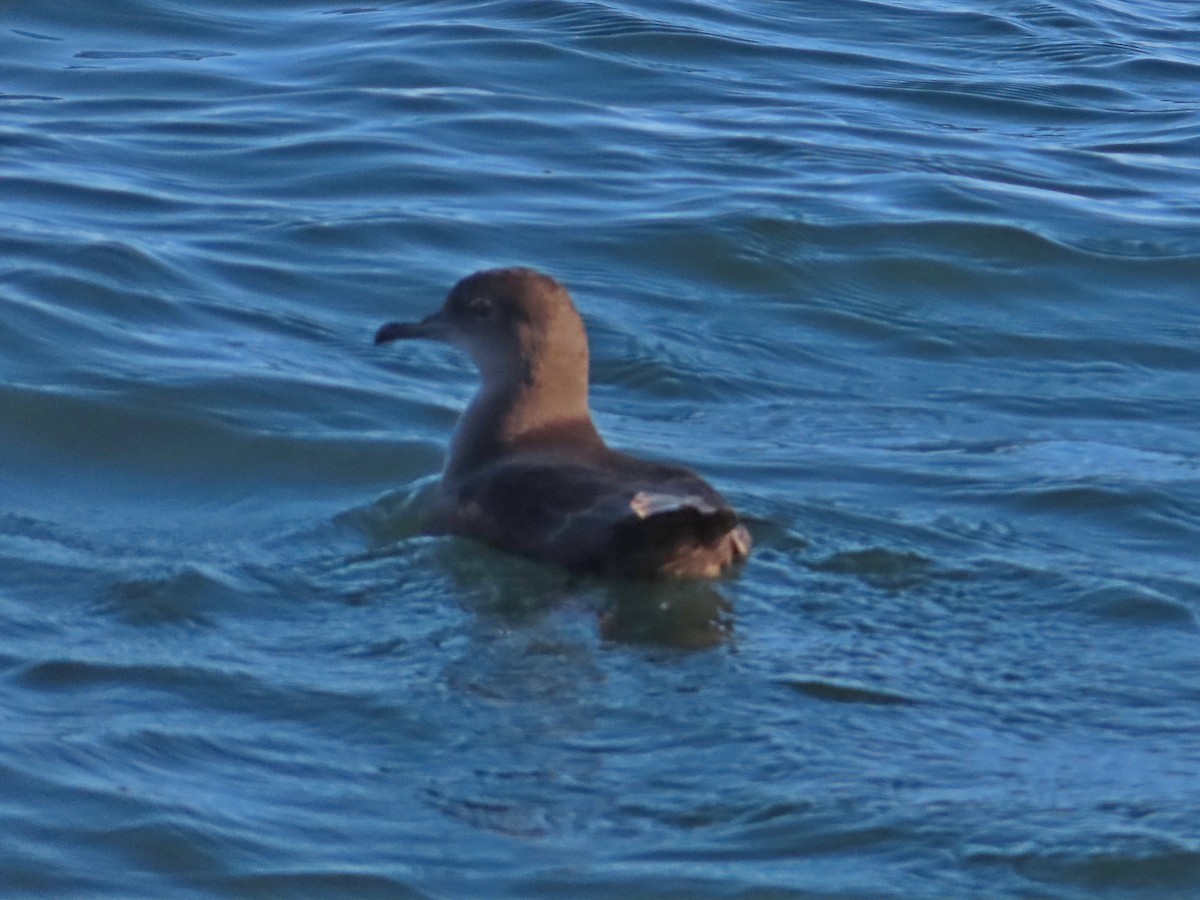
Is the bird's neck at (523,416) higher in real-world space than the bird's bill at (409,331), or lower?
lower

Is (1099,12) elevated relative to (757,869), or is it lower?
elevated

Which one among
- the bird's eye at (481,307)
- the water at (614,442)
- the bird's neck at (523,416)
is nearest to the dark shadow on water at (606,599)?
the water at (614,442)

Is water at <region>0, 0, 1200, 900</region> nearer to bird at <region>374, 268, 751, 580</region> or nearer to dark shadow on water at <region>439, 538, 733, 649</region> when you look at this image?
dark shadow on water at <region>439, 538, 733, 649</region>

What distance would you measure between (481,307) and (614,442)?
956 millimetres

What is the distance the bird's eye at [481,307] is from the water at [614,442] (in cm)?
64

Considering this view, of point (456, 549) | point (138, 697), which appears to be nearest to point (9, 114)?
point (456, 549)

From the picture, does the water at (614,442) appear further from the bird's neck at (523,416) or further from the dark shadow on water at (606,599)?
the bird's neck at (523,416)

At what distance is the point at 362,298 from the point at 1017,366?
3.22 metres

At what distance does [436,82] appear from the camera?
52.6ft

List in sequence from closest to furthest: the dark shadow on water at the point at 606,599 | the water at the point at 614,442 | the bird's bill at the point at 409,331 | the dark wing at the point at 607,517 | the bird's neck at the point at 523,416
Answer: the water at the point at 614,442 → the dark shadow on water at the point at 606,599 → the dark wing at the point at 607,517 → the bird's neck at the point at 523,416 → the bird's bill at the point at 409,331

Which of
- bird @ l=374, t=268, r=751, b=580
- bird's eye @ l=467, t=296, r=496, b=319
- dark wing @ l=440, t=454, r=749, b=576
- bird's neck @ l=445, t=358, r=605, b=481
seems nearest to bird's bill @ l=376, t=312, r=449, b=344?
bird @ l=374, t=268, r=751, b=580

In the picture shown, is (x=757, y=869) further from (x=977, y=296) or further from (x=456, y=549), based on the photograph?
(x=977, y=296)

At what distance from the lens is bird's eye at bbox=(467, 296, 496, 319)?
8.75 m

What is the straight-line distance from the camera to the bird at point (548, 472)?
285 inches
